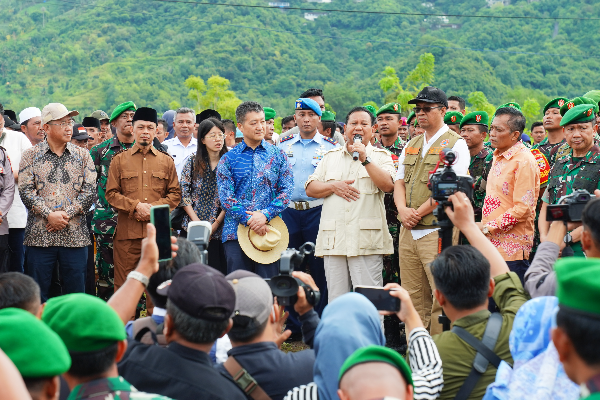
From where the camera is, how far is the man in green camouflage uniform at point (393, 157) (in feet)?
21.2

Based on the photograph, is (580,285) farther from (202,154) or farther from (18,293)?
(202,154)

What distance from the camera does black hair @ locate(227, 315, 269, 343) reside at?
2.69 metres

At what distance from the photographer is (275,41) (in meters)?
50.2

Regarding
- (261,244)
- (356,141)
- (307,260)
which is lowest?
(307,260)

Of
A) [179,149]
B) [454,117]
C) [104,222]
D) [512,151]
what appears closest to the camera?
[512,151]

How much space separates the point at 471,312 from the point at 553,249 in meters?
0.63

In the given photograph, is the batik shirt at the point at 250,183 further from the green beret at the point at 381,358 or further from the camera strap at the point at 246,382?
the green beret at the point at 381,358

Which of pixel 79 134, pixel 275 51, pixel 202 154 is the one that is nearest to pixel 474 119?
pixel 202 154

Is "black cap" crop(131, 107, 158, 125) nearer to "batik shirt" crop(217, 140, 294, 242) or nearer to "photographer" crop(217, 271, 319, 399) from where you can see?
"batik shirt" crop(217, 140, 294, 242)

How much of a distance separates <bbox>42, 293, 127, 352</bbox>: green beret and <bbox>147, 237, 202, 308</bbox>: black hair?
3.22ft

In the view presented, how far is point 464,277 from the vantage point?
2922 mm

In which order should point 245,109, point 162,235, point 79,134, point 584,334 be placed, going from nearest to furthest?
1. point 584,334
2. point 162,235
3. point 245,109
4. point 79,134

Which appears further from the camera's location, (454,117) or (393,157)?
(454,117)

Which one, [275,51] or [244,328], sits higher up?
[275,51]
